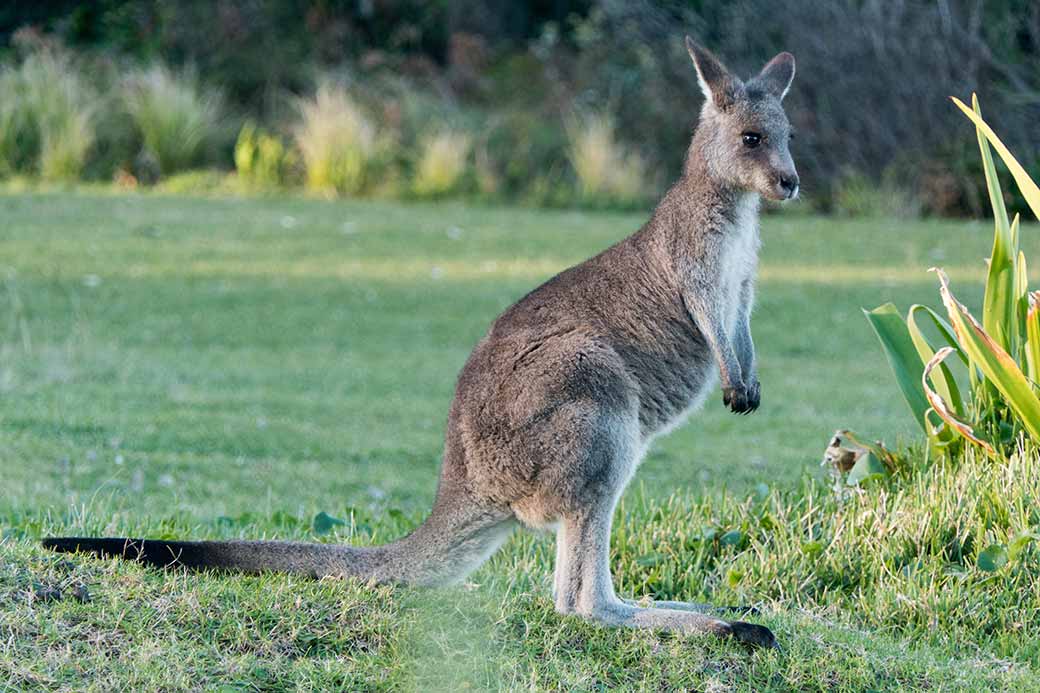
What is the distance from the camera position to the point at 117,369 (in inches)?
387

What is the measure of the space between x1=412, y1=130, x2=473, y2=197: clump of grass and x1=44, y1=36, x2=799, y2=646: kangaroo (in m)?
13.7

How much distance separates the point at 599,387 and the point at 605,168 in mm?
14467

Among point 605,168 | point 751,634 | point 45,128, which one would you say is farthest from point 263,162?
point 751,634

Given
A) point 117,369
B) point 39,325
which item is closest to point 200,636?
point 117,369

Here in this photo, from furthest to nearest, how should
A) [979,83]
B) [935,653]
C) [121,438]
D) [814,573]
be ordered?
1. [979,83]
2. [121,438]
3. [814,573]
4. [935,653]

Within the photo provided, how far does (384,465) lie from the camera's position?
26.2 ft


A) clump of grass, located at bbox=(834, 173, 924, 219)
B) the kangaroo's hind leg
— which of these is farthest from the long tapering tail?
clump of grass, located at bbox=(834, 173, 924, 219)

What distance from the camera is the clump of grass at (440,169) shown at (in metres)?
18.4

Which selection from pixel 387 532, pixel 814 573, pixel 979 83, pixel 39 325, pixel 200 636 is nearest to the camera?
pixel 200 636

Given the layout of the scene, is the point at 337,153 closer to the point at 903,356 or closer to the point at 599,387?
the point at 903,356

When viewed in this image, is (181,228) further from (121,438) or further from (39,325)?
(121,438)

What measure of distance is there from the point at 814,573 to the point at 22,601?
268cm

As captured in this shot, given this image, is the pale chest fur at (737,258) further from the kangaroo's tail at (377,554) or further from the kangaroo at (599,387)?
the kangaroo's tail at (377,554)

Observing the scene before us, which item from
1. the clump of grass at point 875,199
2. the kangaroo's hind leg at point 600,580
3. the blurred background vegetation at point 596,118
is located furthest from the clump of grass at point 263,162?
the kangaroo's hind leg at point 600,580
